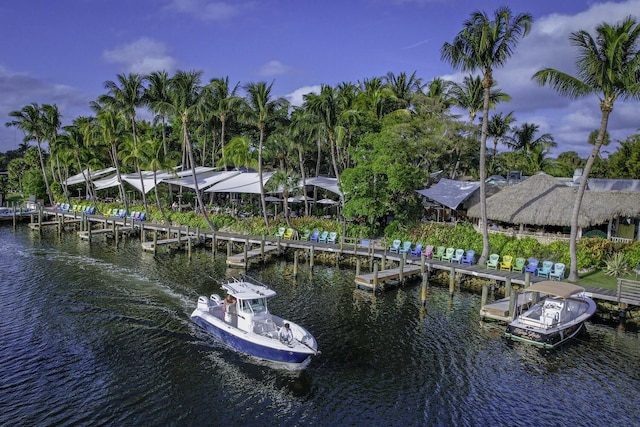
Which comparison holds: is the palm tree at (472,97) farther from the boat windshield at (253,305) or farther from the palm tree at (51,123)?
the palm tree at (51,123)

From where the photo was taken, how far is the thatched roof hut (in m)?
29.2

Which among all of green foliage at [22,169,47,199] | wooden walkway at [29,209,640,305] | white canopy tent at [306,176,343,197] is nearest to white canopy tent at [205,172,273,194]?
white canopy tent at [306,176,343,197]

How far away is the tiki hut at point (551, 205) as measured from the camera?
95.9 ft

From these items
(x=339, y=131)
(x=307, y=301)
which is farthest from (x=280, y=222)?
(x=307, y=301)

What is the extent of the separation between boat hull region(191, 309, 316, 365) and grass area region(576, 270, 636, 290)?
57.9 feet

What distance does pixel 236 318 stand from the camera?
19406 mm

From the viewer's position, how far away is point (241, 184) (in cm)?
4562

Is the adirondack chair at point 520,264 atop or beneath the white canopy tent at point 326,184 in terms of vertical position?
beneath

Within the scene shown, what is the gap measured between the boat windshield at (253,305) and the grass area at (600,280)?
18163 millimetres

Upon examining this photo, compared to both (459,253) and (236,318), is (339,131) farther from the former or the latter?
(236,318)

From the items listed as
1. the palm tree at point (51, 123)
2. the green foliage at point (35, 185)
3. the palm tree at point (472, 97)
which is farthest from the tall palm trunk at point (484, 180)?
the green foliage at point (35, 185)

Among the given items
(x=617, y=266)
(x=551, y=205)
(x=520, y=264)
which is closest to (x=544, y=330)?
(x=520, y=264)

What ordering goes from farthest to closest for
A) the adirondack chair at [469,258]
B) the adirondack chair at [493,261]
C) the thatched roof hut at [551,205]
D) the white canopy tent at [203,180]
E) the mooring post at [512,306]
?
1. the white canopy tent at [203,180]
2. the adirondack chair at [469,258]
3. the thatched roof hut at [551,205]
4. the adirondack chair at [493,261]
5. the mooring post at [512,306]

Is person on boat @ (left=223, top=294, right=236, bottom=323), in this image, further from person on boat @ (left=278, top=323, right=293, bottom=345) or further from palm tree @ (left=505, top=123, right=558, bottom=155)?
palm tree @ (left=505, top=123, right=558, bottom=155)
